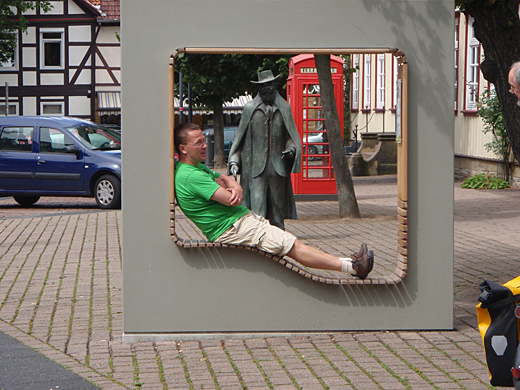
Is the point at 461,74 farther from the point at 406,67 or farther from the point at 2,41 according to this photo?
the point at 2,41

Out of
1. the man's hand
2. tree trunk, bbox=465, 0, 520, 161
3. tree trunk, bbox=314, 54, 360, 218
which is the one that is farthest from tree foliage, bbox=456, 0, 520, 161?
tree trunk, bbox=314, 54, 360, 218

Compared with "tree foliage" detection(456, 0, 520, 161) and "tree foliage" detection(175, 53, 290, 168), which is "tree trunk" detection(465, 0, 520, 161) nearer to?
"tree foliage" detection(456, 0, 520, 161)

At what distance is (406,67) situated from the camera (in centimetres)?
556

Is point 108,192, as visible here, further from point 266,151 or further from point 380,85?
point 380,85

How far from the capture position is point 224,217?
5680mm

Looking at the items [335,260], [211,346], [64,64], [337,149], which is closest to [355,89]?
[64,64]

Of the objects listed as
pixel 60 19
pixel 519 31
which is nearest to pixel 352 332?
pixel 519 31

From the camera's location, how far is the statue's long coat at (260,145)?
8.08 meters

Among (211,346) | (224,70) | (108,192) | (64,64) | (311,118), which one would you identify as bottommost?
(211,346)

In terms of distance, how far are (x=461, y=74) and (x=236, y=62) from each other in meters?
6.01

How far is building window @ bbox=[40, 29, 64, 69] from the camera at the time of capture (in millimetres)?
40562

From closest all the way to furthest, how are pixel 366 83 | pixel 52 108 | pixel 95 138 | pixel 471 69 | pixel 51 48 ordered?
pixel 95 138
pixel 471 69
pixel 366 83
pixel 51 48
pixel 52 108

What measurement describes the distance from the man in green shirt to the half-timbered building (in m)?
35.6

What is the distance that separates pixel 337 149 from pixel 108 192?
4631mm
